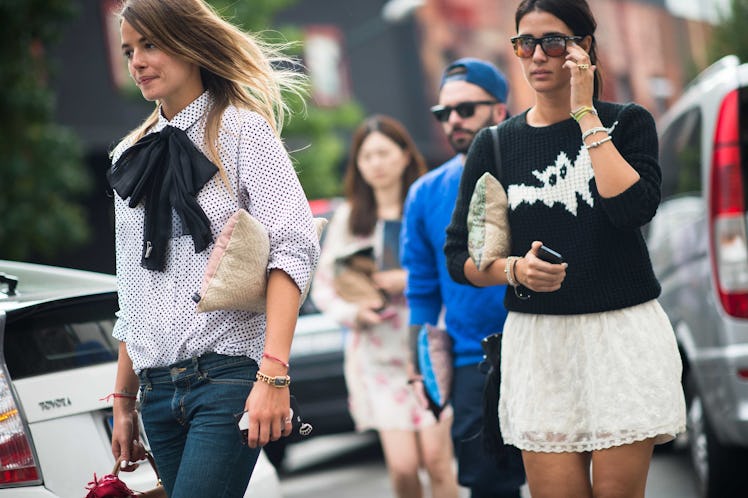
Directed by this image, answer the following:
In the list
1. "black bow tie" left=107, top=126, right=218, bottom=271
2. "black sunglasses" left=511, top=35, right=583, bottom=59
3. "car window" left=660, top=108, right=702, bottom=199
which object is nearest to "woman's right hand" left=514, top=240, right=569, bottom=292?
"black sunglasses" left=511, top=35, right=583, bottom=59

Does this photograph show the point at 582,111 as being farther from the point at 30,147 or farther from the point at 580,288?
the point at 30,147

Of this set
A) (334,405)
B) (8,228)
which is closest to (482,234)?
(334,405)

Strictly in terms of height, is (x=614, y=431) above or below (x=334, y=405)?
above

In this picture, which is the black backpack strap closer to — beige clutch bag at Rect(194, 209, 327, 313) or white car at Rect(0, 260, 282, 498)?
beige clutch bag at Rect(194, 209, 327, 313)

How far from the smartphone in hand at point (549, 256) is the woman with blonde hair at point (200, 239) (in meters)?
0.63

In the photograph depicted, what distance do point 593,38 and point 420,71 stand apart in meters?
26.5

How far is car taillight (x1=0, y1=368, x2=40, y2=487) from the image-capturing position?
3.29m

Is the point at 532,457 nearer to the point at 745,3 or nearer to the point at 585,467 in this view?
the point at 585,467

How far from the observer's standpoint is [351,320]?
19.7 feet

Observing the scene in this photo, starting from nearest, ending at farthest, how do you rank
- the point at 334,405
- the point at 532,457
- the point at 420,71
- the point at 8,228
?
the point at 532,457 → the point at 334,405 → the point at 8,228 → the point at 420,71

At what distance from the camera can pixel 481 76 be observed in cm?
462

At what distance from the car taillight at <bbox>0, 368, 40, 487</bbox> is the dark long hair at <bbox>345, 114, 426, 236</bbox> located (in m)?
3.10

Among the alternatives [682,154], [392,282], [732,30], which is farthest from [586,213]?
[732,30]

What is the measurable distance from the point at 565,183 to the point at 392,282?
2.74 metres
